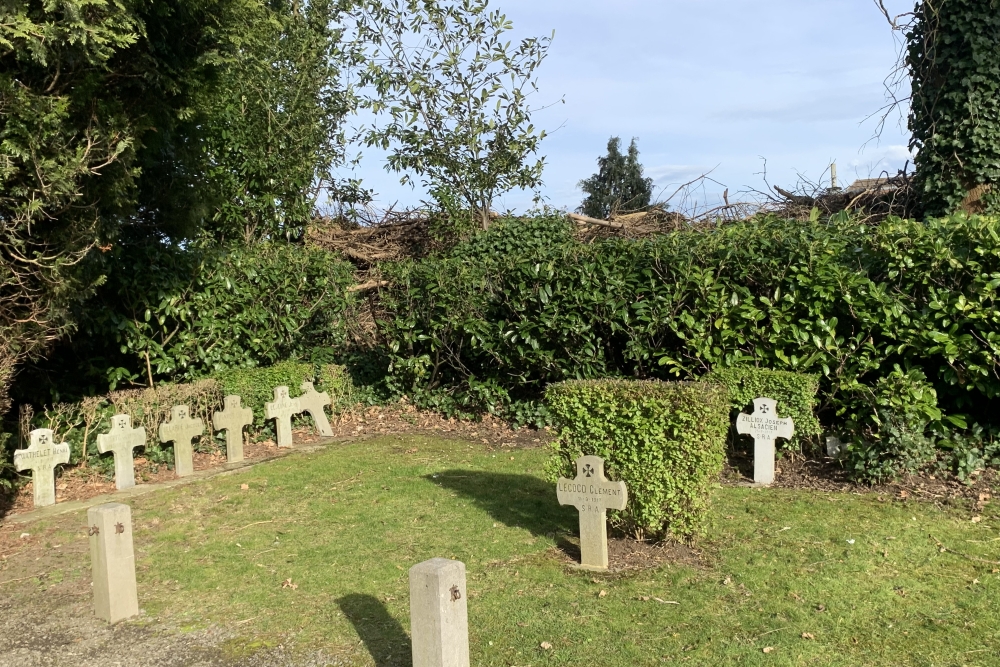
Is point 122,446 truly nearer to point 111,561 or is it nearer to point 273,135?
point 111,561

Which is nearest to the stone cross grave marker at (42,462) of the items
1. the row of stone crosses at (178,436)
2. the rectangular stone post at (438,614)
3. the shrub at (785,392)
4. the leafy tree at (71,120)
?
the row of stone crosses at (178,436)

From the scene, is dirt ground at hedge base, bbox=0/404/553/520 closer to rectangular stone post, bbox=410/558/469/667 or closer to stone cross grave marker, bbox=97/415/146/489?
stone cross grave marker, bbox=97/415/146/489

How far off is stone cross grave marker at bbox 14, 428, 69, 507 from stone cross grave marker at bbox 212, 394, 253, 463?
174cm

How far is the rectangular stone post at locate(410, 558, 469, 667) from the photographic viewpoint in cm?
333

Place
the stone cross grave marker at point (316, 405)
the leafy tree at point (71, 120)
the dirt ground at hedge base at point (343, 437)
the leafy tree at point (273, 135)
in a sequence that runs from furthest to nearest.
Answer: the leafy tree at point (273, 135)
the stone cross grave marker at point (316, 405)
the dirt ground at hedge base at point (343, 437)
the leafy tree at point (71, 120)

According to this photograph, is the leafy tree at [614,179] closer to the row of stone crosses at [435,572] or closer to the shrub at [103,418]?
the shrub at [103,418]

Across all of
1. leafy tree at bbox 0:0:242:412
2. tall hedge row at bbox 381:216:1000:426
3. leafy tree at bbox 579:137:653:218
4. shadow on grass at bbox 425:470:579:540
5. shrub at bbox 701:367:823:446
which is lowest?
shadow on grass at bbox 425:470:579:540

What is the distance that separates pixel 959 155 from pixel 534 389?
19.8ft

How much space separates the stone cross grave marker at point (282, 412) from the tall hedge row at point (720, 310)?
6.12 ft

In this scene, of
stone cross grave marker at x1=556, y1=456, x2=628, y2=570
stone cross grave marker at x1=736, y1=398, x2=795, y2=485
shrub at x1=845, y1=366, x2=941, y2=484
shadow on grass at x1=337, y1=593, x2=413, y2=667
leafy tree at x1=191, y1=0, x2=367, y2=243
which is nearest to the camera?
shadow on grass at x1=337, y1=593, x2=413, y2=667

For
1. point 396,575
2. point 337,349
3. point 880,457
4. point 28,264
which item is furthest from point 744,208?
point 28,264

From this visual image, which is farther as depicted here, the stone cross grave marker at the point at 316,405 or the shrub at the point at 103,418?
the stone cross grave marker at the point at 316,405

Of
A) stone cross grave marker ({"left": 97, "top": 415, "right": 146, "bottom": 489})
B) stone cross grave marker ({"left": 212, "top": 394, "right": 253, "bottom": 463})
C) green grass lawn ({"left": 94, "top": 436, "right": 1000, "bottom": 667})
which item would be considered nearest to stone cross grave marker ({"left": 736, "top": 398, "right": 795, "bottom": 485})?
green grass lawn ({"left": 94, "top": 436, "right": 1000, "bottom": 667})

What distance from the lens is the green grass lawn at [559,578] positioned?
13.1 ft
